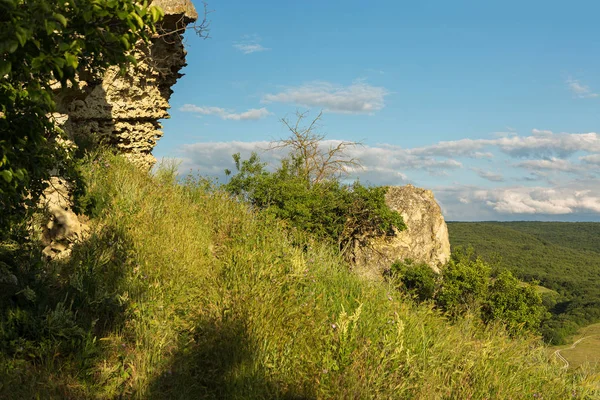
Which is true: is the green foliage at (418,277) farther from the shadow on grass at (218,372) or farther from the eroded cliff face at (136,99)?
the shadow on grass at (218,372)

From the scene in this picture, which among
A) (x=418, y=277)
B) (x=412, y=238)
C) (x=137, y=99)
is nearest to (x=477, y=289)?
(x=418, y=277)

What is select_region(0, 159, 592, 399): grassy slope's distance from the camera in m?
4.41

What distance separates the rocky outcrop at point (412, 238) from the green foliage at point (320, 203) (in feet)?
2.28

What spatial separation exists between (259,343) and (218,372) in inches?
20.6

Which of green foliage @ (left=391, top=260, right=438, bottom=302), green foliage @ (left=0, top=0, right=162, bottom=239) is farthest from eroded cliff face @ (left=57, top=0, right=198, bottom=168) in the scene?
green foliage @ (left=391, top=260, right=438, bottom=302)

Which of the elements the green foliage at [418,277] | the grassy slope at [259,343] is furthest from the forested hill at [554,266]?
→ the grassy slope at [259,343]

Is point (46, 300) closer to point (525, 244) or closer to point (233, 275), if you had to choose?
point (233, 275)

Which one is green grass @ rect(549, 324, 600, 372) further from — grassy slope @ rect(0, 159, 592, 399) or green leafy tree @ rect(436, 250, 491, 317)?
grassy slope @ rect(0, 159, 592, 399)

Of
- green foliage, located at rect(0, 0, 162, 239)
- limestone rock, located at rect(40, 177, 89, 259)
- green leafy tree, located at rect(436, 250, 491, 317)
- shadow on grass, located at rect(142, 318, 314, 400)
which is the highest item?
green foliage, located at rect(0, 0, 162, 239)

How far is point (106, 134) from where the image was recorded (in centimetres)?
1173

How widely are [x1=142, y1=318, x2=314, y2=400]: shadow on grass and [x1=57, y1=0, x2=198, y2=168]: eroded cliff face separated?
25.5 ft

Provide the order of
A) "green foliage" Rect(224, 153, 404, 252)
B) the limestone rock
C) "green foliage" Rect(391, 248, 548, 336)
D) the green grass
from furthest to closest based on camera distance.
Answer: the green grass, "green foliage" Rect(391, 248, 548, 336), "green foliage" Rect(224, 153, 404, 252), the limestone rock

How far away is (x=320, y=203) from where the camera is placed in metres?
16.3

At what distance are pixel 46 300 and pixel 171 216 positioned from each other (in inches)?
124
